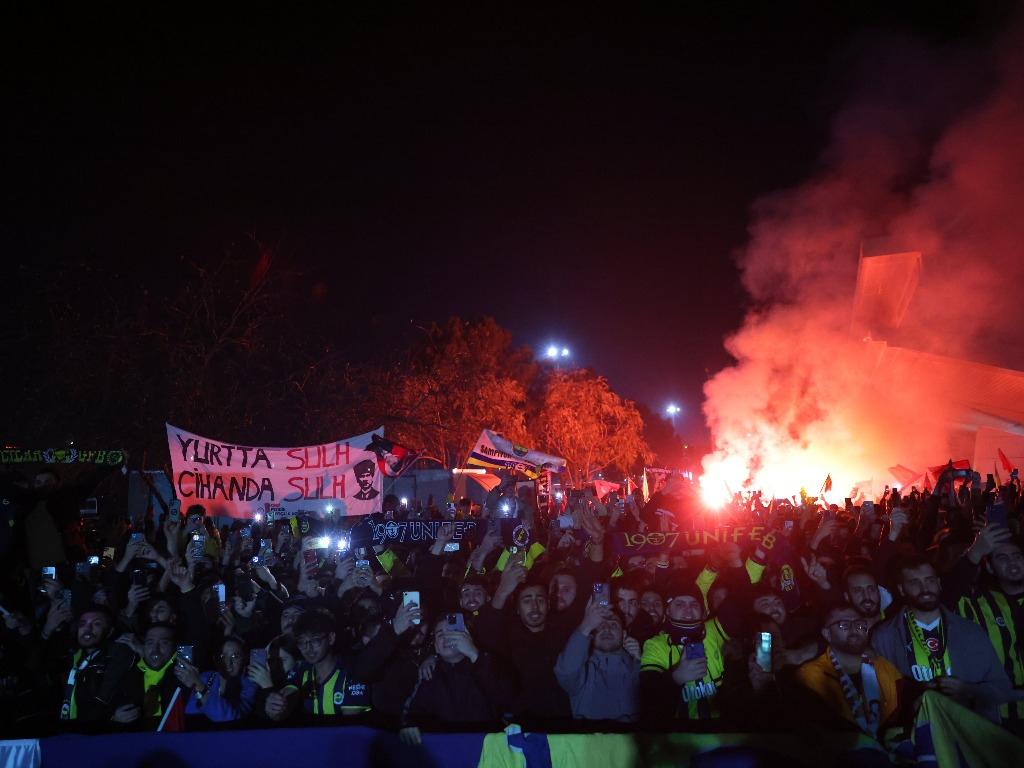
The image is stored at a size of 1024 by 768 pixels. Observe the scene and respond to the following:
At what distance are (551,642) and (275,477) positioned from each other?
639 cm

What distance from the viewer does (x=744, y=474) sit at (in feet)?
98.1

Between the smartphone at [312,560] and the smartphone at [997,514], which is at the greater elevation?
the smartphone at [997,514]

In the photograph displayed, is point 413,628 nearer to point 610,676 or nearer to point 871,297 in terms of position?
point 610,676

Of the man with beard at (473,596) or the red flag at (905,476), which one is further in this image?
the red flag at (905,476)

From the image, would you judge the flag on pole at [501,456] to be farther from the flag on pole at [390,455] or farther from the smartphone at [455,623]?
the smartphone at [455,623]

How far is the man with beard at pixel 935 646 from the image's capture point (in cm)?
425

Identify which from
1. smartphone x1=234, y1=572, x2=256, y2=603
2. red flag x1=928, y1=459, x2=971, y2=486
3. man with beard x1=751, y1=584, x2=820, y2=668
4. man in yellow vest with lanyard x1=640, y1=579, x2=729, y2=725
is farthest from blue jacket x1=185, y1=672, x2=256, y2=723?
red flag x1=928, y1=459, x2=971, y2=486

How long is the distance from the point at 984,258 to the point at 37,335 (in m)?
23.5

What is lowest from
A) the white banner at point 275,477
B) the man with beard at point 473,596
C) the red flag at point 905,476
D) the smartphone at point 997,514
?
the man with beard at point 473,596

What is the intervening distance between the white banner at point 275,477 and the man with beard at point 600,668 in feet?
20.0

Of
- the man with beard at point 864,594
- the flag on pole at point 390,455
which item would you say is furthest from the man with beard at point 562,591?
the flag on pole at point 390,455

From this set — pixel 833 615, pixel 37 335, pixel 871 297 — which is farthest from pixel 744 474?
pixel 833 615

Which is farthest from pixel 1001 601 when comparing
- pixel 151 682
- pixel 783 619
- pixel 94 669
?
pixel 94 669

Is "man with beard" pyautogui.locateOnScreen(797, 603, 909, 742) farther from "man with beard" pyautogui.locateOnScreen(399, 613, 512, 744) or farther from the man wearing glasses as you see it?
the man wearing glasses
